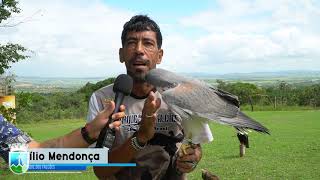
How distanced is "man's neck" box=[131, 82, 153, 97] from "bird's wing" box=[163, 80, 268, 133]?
0.18 m

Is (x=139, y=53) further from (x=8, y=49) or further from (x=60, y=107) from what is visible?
(x=60, y=107)

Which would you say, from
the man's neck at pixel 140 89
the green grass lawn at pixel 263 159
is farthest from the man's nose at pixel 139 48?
the green grass lawn at pixel 263 159

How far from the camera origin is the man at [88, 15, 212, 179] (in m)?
3.05

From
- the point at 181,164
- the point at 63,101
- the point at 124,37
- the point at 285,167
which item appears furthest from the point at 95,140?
the point at 63,101

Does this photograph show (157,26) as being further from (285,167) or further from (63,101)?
(63,101)

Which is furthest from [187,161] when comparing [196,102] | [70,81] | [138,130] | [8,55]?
[70,81]

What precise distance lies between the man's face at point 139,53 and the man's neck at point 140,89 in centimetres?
4

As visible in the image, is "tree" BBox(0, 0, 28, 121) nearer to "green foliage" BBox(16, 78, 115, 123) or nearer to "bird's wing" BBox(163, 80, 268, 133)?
"bird's wing" BBox(163, 80, 268, 133)

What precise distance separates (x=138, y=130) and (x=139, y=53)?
0.65 m

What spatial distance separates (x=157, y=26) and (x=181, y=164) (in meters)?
1.09

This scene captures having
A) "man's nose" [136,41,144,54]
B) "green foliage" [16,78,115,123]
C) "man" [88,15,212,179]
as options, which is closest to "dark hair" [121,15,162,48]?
"man" [88,15,212,179]

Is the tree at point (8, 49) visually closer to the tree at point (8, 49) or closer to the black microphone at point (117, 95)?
the tree at point (8, 49)

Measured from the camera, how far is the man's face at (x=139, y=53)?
3.26 meters

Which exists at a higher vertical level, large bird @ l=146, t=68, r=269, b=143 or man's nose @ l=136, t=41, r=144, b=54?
man's nose @ l=136, t=41, r=144, b=54
